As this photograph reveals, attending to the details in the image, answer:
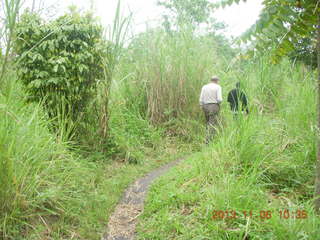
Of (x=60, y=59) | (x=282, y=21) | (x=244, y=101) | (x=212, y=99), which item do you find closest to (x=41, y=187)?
(x=60, y=59)

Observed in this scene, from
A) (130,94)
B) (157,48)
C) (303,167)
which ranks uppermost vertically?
(157,48)

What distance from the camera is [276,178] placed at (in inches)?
118

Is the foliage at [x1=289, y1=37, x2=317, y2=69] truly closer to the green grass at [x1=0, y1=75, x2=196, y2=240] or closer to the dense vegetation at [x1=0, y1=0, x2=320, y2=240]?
the dense vegetation at [x1=0, y1=0, x2=320, y2=240]

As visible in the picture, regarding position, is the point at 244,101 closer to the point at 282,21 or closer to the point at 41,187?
the point at 282,21

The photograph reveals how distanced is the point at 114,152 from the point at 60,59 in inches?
80.1

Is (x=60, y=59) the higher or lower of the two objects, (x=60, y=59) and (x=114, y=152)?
the higher

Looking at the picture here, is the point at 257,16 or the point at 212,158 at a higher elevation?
the point at 257,16

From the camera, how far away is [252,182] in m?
2.68

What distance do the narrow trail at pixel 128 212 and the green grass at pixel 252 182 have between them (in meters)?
0.15

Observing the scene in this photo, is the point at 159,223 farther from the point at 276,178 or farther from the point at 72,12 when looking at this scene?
the point at 72,12

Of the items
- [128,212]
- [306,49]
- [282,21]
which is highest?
[306,49]

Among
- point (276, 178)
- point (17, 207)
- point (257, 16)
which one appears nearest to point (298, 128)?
point (276, 178)

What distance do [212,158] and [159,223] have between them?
3.64 ft
